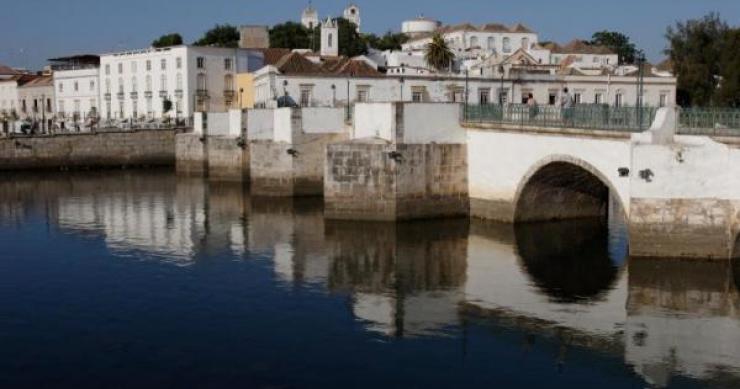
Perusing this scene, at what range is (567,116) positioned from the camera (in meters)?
25.7

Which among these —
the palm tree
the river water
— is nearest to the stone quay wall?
the palm tree

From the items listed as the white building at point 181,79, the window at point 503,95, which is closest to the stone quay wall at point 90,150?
the white building at point 181,79

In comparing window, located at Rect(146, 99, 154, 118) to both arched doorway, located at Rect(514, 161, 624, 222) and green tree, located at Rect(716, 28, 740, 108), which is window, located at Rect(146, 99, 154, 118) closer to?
green tree, located at Rect(716, 28, 740, 108)

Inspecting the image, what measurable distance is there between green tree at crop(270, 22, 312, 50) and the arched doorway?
58.4 metres

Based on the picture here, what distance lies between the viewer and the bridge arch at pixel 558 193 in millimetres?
27078

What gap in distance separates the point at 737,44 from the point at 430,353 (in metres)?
37.6

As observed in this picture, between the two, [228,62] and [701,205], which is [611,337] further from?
[228,62]

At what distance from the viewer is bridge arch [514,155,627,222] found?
A: 27078mm

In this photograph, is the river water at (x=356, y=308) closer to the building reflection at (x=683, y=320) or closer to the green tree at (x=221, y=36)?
the building reflection at (x=683, y=320)

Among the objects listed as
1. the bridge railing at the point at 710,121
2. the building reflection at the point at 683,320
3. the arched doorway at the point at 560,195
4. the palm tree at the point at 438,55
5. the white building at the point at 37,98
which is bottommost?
the building reflection at the point at 683,320

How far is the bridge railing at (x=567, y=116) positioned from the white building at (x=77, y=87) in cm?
4766

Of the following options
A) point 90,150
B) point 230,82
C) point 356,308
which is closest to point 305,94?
point 90,150

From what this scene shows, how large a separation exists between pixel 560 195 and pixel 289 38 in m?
61.4

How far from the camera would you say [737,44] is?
46281 millimetres
